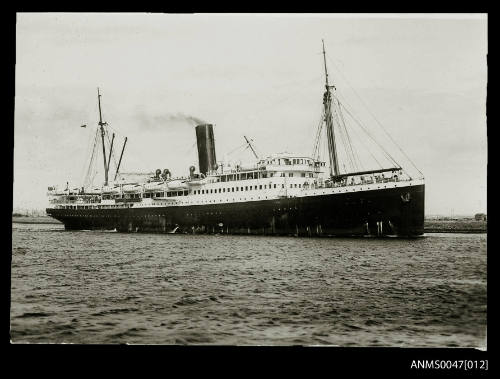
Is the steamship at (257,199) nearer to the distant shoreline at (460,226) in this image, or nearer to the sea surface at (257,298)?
the distant shoreline at (460,226)

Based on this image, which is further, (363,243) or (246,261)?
(363,243)

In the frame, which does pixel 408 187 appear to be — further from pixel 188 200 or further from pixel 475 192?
pixel 188 200

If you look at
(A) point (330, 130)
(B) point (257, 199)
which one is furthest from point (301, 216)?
(A) point (330, 130)

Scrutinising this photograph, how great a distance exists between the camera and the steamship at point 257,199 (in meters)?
13.0

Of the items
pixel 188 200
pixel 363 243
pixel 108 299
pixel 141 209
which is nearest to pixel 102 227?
pixel 141 209

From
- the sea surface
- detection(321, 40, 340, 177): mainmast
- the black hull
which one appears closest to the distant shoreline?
the sea surface

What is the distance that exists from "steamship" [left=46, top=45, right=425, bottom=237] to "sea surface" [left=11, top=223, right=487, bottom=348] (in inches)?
78.9

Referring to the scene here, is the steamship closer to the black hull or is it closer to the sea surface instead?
the black hull

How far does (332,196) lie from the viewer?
1716 cm

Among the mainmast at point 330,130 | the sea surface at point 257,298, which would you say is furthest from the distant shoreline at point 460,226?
the mainmast at point 330,130

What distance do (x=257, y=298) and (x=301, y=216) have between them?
29.6ft

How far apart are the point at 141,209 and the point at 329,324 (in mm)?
16656

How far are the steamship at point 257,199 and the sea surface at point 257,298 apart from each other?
2.00m

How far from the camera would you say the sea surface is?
25.3ft
